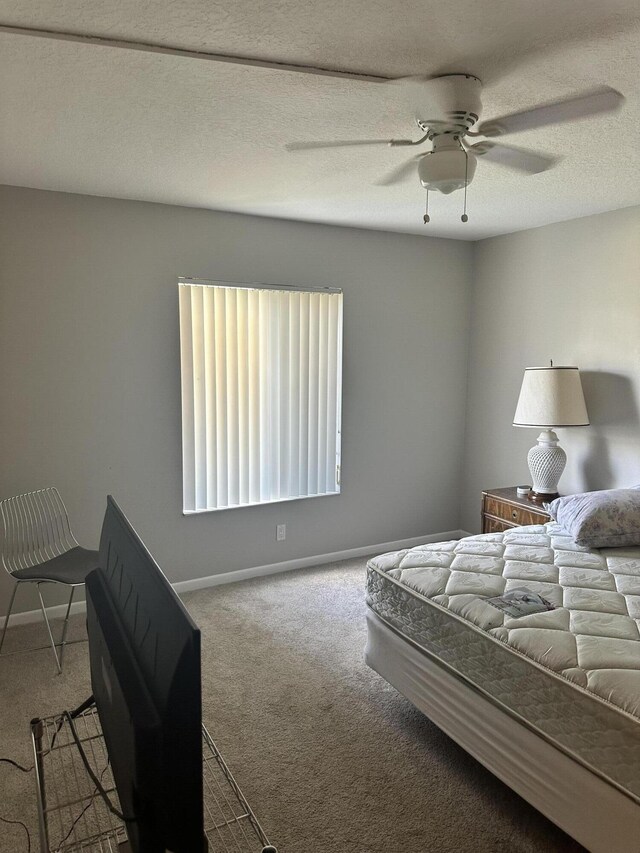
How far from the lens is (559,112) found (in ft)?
6.43

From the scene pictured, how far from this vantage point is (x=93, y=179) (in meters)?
3.01

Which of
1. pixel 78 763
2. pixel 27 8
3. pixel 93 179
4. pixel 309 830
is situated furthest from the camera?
pixel 93 179

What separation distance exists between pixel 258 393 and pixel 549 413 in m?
1.87

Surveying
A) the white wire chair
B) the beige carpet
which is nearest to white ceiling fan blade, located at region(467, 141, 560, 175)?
the beige carpet

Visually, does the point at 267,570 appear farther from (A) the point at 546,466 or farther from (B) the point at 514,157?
(B) the point at 514,157

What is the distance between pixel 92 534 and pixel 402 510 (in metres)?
2.36

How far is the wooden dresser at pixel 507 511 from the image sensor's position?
3623 millimetres

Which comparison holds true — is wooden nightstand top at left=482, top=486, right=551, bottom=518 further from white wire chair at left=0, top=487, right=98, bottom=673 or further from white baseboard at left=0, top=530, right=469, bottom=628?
white wire chair at left=0, top=487, right=98, bottom=673

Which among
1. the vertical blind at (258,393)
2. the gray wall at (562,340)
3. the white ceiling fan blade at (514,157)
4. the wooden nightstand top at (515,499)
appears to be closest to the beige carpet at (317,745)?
the vertical blind at (258,393)

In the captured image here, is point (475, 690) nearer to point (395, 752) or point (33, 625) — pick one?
point (395, 752)

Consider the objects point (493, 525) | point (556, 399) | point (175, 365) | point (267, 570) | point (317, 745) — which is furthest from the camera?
point (267, 570)

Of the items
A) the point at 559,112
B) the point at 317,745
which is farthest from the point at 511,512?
the point at 559,112

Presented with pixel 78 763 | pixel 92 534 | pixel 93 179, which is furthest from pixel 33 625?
pixel 93 179

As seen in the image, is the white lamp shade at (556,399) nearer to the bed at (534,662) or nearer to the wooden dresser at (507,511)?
the wooden dresser at (507,511)
